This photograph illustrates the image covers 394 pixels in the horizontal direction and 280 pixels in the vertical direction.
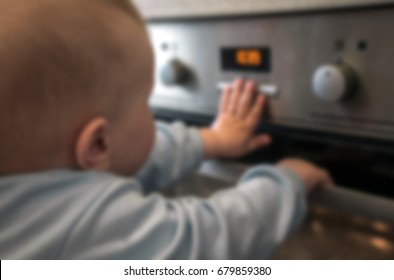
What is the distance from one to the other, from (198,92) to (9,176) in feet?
0.89

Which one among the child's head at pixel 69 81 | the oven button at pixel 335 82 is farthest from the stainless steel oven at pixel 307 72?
the child's head at pixel 69 81

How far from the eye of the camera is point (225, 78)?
527 millimetres

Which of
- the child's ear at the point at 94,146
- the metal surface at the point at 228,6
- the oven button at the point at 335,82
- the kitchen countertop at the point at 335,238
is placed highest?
the metal surface at the point at 228,6

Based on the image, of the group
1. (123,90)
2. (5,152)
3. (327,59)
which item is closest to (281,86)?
(327,59)

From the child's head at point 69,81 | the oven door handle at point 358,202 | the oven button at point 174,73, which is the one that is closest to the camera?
the child's head at point 69,81

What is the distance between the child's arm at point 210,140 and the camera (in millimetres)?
515

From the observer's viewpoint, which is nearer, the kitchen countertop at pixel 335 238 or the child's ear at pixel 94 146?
the child's ear at pixel 94 146

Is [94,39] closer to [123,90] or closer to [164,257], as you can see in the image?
[123,90]

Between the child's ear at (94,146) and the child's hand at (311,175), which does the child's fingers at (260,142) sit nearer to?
the child's hand at (311,175)

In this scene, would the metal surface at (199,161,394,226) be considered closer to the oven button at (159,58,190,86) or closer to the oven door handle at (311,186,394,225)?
the oven door handle at (311,186,394,225)

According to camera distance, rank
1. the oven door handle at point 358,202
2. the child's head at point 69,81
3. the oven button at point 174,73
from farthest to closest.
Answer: the oven button at point 174,73, the oven door handle at point 358,202, the child's head at point 69,81

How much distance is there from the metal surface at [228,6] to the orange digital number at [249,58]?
45 millimetres

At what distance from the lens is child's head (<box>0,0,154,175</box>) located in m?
0.34

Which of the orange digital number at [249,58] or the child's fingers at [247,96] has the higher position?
the orange digital number at [249,58]
